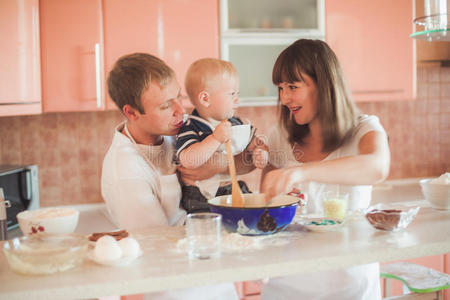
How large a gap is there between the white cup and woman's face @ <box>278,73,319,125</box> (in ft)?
1.99

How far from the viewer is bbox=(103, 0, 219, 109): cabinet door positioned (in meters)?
2.60

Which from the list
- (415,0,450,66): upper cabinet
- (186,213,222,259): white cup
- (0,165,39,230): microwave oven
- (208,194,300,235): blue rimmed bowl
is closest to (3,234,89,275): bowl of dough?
(186,213,222,259): white cup

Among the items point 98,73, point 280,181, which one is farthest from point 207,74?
point 98,73

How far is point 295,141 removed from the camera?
1.71 metres

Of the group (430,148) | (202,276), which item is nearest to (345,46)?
(430,148)

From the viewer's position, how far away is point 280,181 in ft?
3.92

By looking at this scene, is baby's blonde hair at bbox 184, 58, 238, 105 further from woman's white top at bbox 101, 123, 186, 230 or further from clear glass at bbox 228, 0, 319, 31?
clear glass at bbox 228, 0, 319, 31

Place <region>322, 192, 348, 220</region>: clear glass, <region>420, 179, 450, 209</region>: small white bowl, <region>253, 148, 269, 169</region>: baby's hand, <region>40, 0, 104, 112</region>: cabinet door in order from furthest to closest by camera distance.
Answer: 1. <region>40, 0, 104, 112</region>: cabinet door
2. <region>253, 148, 269, 169</region>: baby's hand
3. <region>420, 179, 450, 209</region>: small white bowl
4. <region>322, 192, 348, 220</region>: clear glass

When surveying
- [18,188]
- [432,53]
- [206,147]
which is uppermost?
[432,53]

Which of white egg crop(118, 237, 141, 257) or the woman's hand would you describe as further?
the woman's hand

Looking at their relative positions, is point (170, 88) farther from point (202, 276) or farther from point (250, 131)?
point (202, 276)

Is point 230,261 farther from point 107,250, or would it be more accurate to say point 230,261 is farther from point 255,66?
point 255,66

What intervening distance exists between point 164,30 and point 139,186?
4.69 ft

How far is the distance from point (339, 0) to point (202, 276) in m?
2.28
